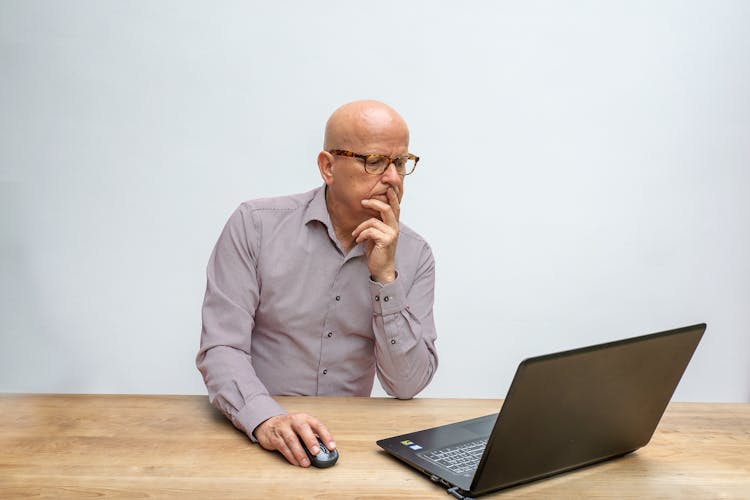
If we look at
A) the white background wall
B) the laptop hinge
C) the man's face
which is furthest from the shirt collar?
the white background wall

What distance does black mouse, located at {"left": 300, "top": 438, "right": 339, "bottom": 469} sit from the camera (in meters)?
1.13

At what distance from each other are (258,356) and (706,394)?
7.31 ft

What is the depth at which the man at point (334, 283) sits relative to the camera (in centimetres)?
162

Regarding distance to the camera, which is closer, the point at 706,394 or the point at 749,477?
the point at 749,477

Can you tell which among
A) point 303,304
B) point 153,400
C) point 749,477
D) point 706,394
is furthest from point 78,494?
point 706,394

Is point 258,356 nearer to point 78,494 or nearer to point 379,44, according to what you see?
point 78,494

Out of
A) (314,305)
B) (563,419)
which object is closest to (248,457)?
(563,419)

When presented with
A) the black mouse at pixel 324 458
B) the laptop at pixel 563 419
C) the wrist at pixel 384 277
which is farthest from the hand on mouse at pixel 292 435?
the wrist at pixel 384 277

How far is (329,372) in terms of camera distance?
1.83 meters

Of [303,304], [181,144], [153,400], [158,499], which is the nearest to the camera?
[158,499]

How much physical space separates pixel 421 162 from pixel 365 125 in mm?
1209

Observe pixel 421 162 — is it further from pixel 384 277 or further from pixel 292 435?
pixel 292 435

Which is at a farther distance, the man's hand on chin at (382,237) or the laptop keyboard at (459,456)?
the man's hand on chin at (382,237)

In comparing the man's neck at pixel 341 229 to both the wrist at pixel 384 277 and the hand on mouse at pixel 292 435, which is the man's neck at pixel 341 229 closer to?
the wrist at pixel 384 277
